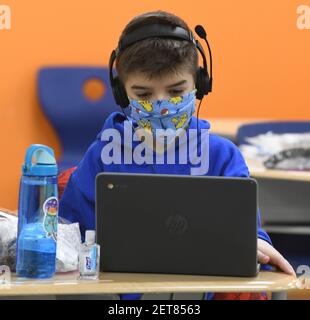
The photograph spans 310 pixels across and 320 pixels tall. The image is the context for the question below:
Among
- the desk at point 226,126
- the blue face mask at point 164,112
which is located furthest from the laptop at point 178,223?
the desk at point 226,126

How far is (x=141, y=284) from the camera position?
61.2 inches

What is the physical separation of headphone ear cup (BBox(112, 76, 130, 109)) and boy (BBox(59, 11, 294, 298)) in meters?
0.01

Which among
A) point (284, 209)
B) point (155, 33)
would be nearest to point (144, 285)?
point (155, 33)

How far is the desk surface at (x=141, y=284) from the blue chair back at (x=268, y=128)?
1864 mm

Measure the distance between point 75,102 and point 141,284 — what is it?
9.30ft

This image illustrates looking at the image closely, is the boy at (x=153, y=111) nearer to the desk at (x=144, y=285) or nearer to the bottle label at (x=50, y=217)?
the desk at (x=144, y=285)

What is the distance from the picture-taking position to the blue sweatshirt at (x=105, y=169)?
6.54 feet

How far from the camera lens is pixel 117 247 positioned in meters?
1.62

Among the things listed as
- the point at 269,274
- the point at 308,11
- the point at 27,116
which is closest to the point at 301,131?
the point at 308,11

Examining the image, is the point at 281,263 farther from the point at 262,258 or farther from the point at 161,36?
the point at 161,36

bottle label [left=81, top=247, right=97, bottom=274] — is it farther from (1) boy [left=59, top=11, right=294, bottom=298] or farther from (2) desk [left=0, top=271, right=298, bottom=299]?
(1) boy [left=59, top=11, right=294, bottom=298]

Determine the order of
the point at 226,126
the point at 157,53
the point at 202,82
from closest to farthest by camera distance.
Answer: the point at 157,53 < the point at 202,82 < the point at 226,126
